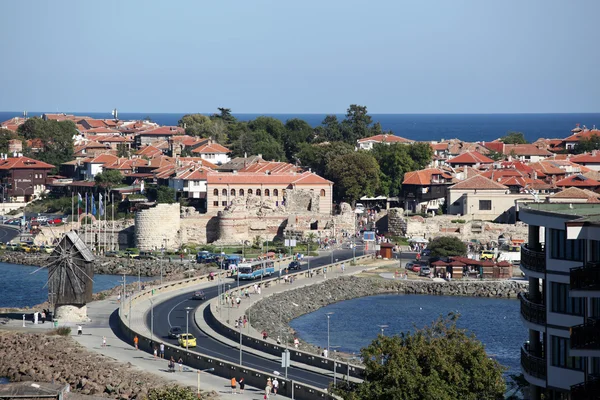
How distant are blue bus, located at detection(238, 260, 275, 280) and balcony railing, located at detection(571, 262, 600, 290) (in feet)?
150

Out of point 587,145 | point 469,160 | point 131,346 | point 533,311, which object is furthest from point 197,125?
point 533,311

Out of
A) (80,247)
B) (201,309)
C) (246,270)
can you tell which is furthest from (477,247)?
(80,247)

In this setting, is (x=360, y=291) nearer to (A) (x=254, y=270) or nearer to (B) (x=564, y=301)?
(A) (x=254, y=270)

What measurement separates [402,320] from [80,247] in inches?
633

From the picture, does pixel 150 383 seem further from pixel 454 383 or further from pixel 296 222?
pixel 296 222

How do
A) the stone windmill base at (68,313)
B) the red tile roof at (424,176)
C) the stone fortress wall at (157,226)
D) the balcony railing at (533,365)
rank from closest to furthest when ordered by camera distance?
the balcony railing at (533,365) < the stone windmill base at (68,313) < the stone fortress wall at (157,226) < the red tile roof at (424,176)

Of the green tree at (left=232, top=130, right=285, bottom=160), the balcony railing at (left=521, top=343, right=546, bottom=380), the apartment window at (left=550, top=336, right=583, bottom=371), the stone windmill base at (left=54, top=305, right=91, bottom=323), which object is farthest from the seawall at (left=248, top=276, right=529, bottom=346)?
the green tree at (left=232, top=130, right=285, bottom=160)

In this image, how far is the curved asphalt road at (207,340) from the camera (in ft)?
128

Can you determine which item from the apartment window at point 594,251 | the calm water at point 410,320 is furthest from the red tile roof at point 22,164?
the apartment window at point 594,251

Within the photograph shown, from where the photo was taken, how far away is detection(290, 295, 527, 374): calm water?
50062mm

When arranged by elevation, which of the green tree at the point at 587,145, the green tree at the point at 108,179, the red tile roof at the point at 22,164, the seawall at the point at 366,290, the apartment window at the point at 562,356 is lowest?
the seawall at the point at 366,290

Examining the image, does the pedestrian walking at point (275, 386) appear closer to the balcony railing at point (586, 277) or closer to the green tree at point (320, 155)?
the balcony railing at point (586, 277)

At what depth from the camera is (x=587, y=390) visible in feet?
56.9

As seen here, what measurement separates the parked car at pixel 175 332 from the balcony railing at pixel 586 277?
29766mm
